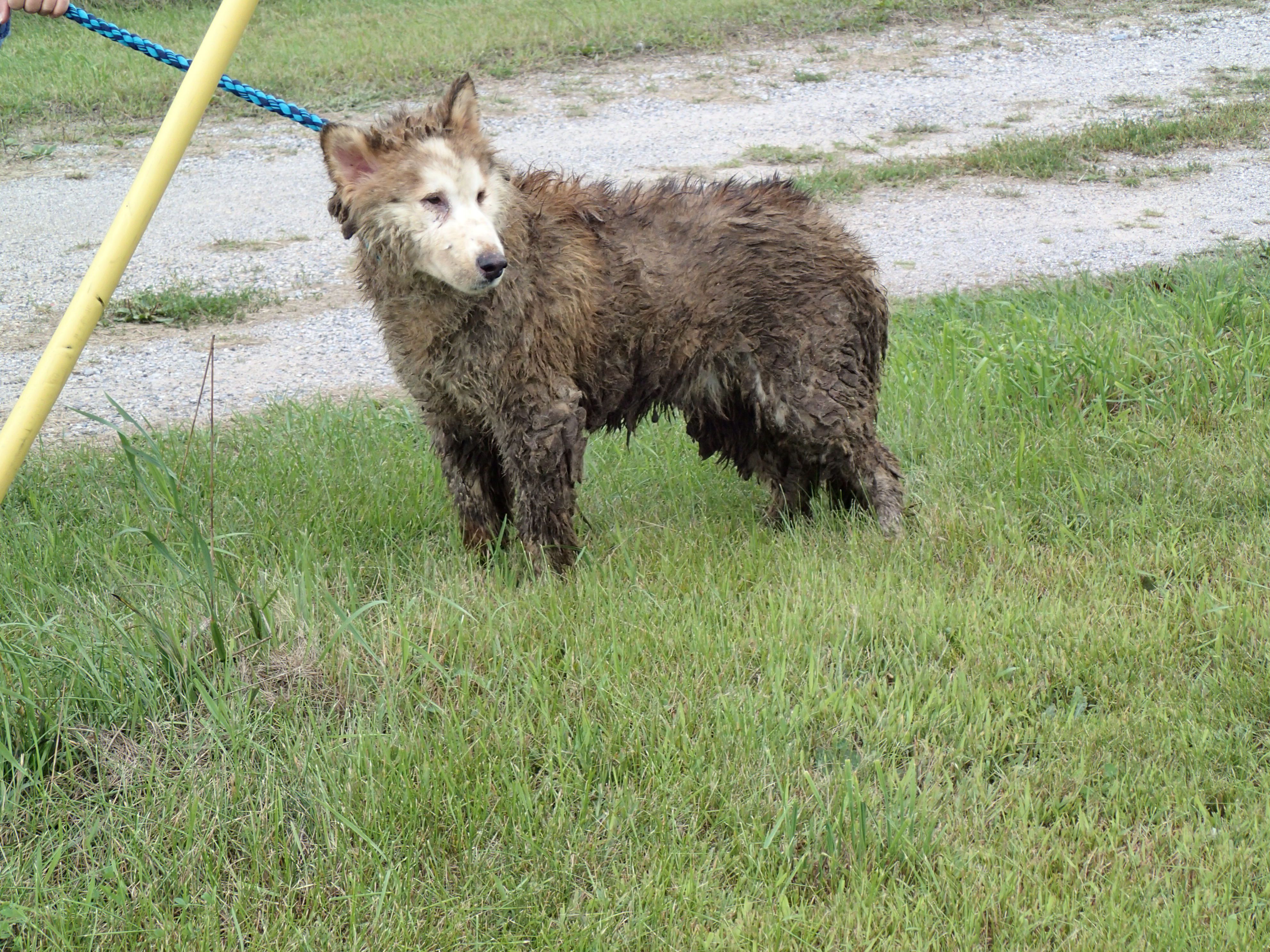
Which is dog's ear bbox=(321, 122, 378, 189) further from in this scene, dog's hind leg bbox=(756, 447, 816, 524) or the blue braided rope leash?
dog's hind leg bbox=(756, 447, 816, 524)

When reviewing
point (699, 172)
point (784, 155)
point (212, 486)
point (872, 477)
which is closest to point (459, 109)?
point (212, 486)

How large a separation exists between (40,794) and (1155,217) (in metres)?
8.52

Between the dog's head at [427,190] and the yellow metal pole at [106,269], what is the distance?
119 centimetres

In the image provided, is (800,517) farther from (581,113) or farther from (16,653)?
(581,113)

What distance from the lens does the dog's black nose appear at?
12.3ft

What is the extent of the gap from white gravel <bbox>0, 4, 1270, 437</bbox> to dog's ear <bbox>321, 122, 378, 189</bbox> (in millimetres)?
2861

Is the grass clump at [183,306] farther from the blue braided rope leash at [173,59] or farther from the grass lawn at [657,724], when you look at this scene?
the blue braided rope leash at [173,59]

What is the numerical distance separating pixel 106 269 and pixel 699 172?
7.88 meters

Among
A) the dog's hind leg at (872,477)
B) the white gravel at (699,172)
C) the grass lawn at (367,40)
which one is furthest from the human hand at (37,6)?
the grass lawn at (367,40)

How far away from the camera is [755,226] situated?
15.2 feet

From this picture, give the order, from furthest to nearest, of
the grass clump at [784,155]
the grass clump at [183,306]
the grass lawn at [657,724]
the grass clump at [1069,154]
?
the grass clump at [784,155] < the grass clump at [1069,154] < the grass clump at [183,306] < the grass lawn at [657,724]

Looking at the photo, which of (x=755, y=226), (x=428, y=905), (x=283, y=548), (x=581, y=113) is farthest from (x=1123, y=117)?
(x=428, y=905)

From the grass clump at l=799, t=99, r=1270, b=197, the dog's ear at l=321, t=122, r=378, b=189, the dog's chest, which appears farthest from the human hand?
the grass clump at l=799, t=99, r=1270, b=197

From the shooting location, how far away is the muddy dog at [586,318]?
3.94 meters
